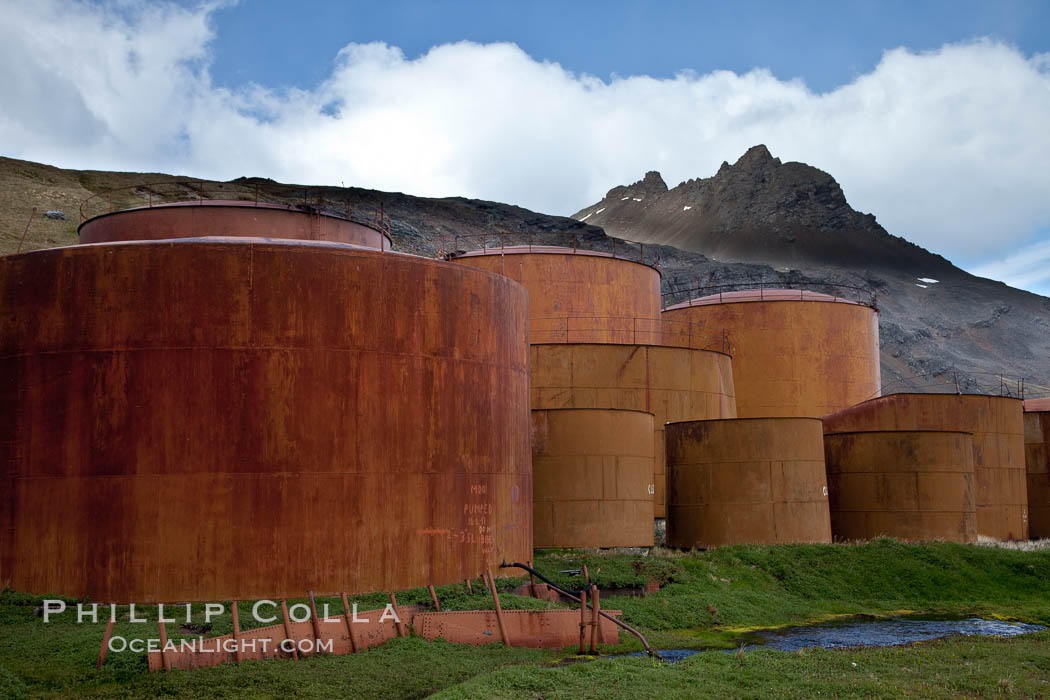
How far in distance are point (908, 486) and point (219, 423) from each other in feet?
69.6

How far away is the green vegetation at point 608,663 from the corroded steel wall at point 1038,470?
53.4ft

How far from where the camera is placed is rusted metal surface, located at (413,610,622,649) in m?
17.3

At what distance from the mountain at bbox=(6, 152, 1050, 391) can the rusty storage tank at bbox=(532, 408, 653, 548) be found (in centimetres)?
877

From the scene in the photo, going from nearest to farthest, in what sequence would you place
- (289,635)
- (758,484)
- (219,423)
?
1. (289,635)
2. (219,423)
3. (758,484)

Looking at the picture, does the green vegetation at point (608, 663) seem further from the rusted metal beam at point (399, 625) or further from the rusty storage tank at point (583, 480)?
the rusty storage tank at point (583, 480)

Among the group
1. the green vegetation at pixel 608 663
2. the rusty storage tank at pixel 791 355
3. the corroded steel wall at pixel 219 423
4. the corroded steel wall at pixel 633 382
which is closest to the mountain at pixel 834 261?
the rusty storage tank at pixel 791 355

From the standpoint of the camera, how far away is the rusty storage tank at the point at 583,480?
2741 centimetres

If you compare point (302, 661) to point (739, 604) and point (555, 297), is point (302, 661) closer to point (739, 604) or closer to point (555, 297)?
point (739, 604)

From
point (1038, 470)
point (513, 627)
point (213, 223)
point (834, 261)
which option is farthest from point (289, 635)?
point (834, 261)

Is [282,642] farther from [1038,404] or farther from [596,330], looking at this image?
[1038,404]

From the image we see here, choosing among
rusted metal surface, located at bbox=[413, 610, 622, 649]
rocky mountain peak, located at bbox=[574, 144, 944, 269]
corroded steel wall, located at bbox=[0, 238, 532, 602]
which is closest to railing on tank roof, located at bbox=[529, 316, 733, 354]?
corroded steel wall, located at bbox=[0, 238, 532, 602]

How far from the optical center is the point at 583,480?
2753 centimetres

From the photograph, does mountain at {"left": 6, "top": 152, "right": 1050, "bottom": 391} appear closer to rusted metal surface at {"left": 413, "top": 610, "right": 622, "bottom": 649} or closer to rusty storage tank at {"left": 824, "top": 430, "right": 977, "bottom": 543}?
rusted metal surface at {"left": 413, "top": 610, "right": 622, "bottom": 649}

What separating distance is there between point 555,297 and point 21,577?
73.4 ft
